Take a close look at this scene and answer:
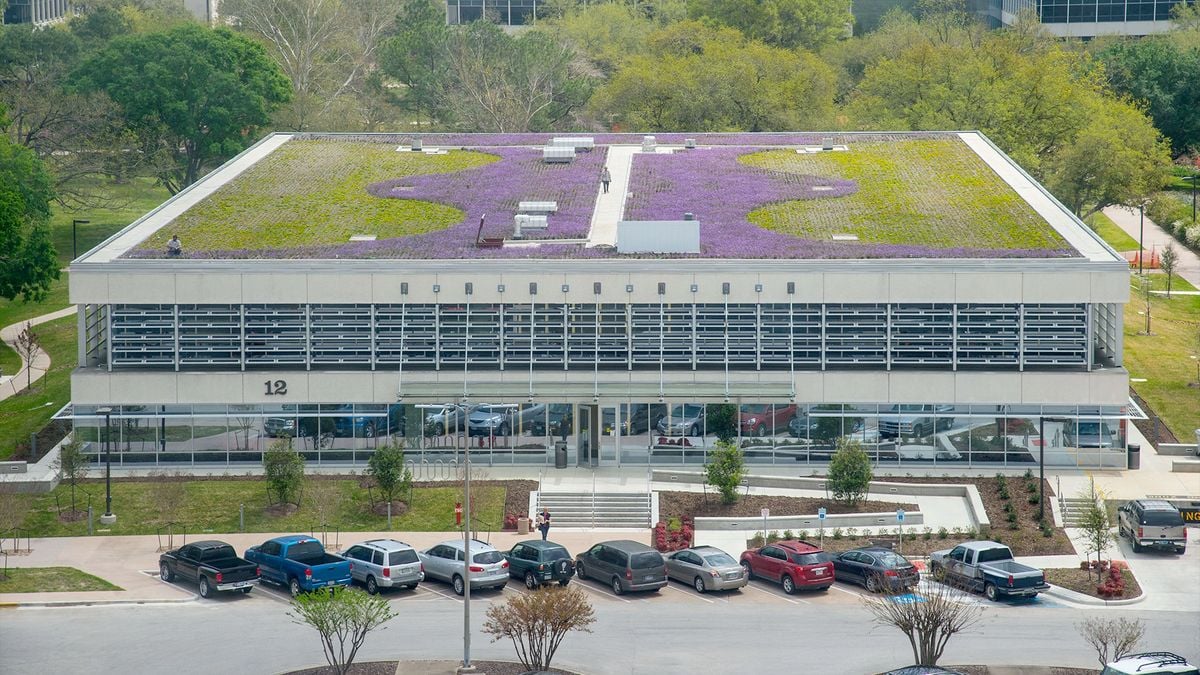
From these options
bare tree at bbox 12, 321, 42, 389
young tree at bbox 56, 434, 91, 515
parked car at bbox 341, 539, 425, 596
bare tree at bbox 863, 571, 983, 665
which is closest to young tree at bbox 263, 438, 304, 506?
young tree at bbox 56, 434, 91, 515

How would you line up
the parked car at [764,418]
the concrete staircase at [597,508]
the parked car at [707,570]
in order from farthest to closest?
the parked car at [764,418], the concrete staircase at [597,508], the parked car at [707,570]

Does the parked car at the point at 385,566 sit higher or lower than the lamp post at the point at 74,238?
lower

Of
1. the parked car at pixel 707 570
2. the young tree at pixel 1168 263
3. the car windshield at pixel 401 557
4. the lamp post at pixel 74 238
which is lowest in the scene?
the parked car at pixel 707 570

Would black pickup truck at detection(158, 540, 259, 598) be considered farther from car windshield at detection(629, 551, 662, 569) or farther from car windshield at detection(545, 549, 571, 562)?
car windshield at detection(629, 551, 662, 569)

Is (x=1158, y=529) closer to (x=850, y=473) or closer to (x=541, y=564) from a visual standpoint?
(x=850, y=473)

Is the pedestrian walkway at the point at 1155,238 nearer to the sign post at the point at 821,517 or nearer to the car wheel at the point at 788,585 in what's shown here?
the sign post at the point at 821,517

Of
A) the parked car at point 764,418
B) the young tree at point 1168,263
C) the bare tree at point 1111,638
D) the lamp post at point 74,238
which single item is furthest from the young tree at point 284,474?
the young tree at point 1168,263


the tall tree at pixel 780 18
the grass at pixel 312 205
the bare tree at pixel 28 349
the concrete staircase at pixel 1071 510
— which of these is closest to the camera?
the concrete staircase at pixel 1071 510
